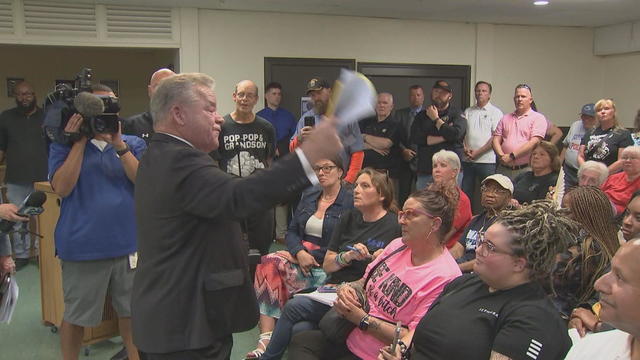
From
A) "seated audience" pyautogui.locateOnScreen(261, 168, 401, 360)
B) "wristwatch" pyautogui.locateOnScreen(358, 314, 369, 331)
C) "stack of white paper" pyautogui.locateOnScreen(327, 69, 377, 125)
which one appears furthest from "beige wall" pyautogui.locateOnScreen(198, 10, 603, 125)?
"stack of white paper" pyautogui.locateOnScreen(327, 69, 377, 125)

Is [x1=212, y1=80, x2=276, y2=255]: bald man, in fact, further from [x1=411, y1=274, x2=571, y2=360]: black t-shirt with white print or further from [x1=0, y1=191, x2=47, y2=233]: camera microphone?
[x1=411, y1=274, x2=571, y2=360]: black t-shirt with white print

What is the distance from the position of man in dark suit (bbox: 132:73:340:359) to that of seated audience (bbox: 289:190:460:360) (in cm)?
74

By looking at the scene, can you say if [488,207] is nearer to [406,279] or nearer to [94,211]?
[406,279]

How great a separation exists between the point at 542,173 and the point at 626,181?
53 cm

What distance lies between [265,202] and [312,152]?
0.16 meters

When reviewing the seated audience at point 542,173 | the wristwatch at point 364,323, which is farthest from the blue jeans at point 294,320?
the seated audience at point 542,173

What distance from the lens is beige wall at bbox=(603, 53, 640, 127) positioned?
7.05 meters

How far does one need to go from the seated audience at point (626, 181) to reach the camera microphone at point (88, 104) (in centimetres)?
317

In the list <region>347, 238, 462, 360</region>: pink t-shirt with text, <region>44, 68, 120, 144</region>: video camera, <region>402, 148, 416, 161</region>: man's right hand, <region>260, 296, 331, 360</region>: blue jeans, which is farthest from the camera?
<region>402, 148, 416, 161</region>: man's right hand

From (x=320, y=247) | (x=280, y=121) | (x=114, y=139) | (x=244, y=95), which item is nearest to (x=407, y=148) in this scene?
(x=280, y=121)

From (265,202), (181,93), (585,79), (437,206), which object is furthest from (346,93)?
(585,79)

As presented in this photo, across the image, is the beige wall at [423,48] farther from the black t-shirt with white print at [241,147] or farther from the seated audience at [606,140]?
the black t-shirt with white print at [241,147]

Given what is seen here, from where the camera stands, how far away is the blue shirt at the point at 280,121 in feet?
19.3

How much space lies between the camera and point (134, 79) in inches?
309
